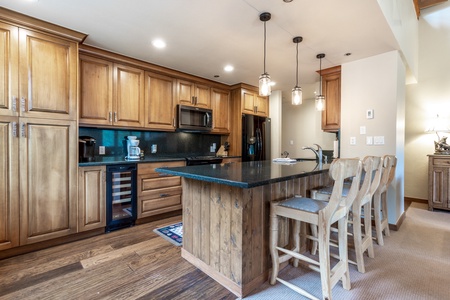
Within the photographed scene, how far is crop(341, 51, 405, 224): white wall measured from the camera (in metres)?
2.83

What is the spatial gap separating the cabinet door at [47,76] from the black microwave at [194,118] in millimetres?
1548

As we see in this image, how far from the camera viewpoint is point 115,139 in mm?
3357

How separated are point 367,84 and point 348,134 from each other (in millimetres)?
702

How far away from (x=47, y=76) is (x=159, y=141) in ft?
5.89

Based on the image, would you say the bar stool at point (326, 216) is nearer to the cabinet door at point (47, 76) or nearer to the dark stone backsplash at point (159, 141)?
the cabinet door at point (47, 76)

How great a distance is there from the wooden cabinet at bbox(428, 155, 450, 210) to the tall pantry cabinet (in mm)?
5172

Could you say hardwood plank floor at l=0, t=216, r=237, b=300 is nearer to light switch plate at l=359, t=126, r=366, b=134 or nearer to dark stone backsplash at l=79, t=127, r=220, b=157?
dark stone backsplash at l=79, t=127, r=220, b=157

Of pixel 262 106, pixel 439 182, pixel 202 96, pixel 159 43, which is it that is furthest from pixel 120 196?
pixel 439 182

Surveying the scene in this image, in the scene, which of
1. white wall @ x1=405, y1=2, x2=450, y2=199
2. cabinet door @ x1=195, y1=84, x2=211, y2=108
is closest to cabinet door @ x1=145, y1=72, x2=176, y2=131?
cabinet door @ x1=195, y1=84, x2=211, y2=108

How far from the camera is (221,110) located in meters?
4.39

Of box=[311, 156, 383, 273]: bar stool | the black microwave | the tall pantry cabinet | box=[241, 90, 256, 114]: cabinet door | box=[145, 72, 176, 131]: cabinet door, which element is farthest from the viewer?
box=[241, 90, 256, 114]: cabinet door

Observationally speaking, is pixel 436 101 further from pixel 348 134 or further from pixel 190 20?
pixel 190 20

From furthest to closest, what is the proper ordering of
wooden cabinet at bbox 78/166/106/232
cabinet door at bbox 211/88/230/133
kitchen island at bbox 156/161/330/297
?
1. cabinet door at bbox 211/88/230/133
2. wooden cabinet at bbox 78/166/106/232
3. kitchen island at bbox 156/161/330/297

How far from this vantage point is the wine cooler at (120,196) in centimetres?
272
